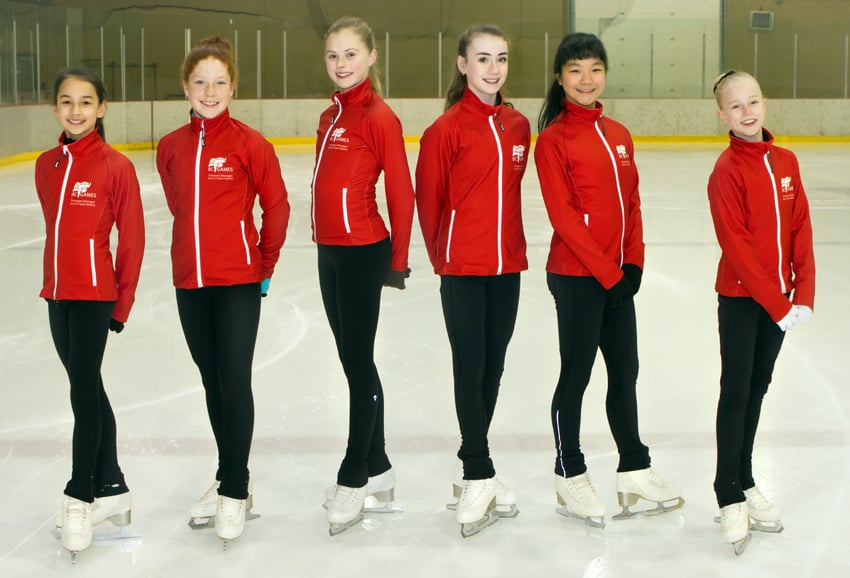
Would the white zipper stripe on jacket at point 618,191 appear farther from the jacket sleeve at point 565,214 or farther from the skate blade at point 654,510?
the skate blade at point 654,510

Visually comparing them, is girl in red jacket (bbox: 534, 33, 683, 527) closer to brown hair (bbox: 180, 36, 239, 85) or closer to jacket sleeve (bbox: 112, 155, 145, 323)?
brown hair (bbox: 180, 36, 239, 85)

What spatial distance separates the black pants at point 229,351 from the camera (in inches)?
116

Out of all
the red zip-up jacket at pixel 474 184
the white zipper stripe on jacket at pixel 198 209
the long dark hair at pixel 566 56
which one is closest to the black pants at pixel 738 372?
the red zip-up jacket at pixel 474 184

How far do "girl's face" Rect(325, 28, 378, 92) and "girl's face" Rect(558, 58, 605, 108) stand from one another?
555 millimetres

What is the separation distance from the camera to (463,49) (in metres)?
3.12

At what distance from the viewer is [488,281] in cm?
309

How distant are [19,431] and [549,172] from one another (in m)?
2.08

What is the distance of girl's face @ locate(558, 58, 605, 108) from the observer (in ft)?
9.97

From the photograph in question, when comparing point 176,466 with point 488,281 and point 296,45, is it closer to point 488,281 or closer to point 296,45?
point 488,281

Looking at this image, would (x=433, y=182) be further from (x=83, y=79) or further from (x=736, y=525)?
(x=736, y=525)

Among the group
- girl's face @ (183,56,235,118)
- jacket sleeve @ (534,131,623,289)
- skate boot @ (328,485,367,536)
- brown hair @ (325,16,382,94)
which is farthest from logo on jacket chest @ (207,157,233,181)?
skate boot @ (328,485,367,536)

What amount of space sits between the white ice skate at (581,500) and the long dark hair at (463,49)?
3.57 feet

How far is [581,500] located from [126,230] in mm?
1398

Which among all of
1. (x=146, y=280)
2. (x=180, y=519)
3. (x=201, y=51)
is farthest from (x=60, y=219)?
(x=146, y=280)
